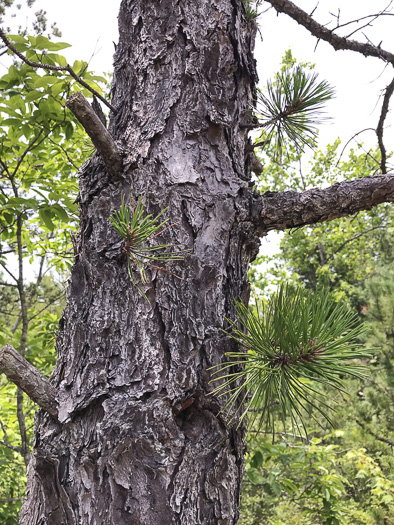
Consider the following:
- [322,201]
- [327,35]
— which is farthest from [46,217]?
[327,35]

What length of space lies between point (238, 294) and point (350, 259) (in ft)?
30.2

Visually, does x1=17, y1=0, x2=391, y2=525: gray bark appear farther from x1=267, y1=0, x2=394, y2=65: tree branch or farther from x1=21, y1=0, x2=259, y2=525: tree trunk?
x1=267, y1=0, x2=394, y2=65: tree branch

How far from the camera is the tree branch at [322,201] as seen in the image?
1.08 metres

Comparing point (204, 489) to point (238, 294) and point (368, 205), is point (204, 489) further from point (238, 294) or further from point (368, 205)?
point (368, 205)

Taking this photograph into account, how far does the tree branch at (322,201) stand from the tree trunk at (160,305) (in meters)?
0.06

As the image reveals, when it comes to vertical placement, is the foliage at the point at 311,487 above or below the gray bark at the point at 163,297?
below

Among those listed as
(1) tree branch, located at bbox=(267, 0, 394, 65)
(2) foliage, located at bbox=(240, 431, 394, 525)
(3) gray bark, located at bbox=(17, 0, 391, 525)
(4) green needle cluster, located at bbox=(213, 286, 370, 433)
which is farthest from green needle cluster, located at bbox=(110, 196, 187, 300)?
(2) foliage, located at bbox=(240, 431, 394, 525)

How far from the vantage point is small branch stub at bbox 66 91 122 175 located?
0.93 metres

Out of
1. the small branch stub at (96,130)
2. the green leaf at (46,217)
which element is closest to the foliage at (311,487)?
the green leaf at (46,217)

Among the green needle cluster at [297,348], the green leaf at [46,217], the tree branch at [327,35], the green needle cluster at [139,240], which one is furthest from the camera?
the green leaf at [46,217]

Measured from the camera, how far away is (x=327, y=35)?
159 centimetres

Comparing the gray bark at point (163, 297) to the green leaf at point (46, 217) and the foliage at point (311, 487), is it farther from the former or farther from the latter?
the foliage at point (311, 487)

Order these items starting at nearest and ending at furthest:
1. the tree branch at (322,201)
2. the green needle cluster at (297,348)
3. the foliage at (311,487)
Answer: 1. the green needle cluster at (297,348)
2. the tree branch at (322,201)
3. the foliage at (311,487)

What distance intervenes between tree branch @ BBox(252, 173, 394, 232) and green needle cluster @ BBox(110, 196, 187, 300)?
0.26m
